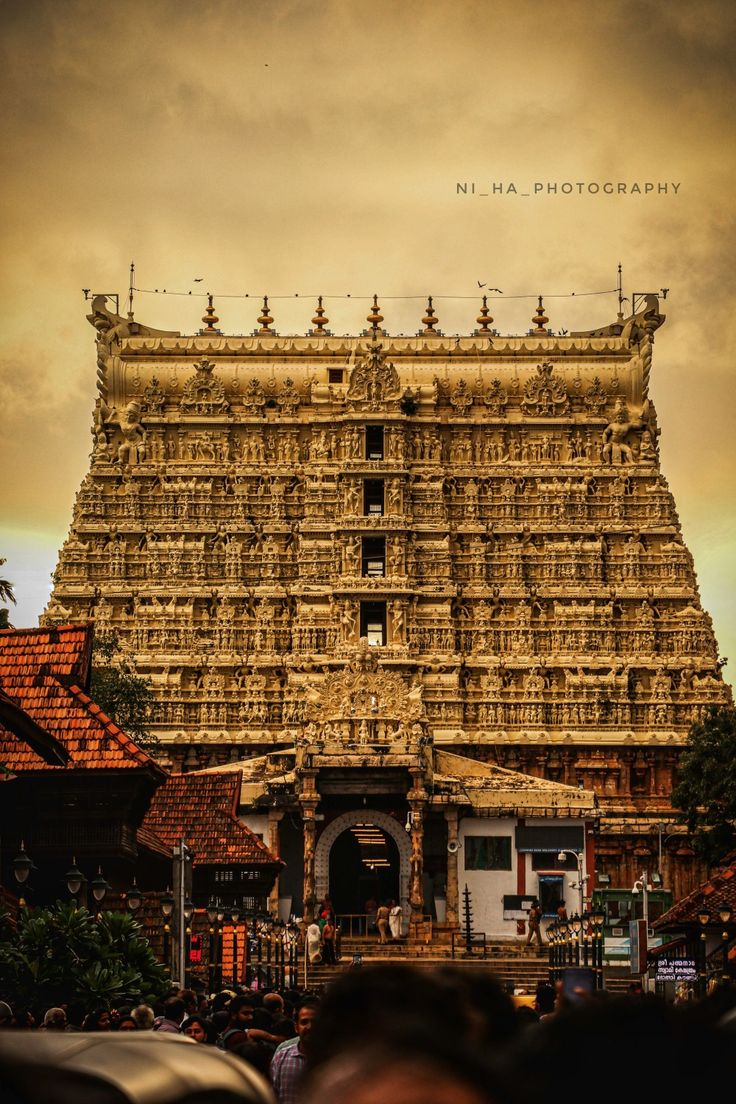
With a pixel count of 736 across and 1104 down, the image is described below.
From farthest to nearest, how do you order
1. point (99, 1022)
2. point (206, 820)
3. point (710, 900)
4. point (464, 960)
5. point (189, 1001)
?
point (464, 960) < point (206, 820) < point (710, 900) < point (189, 1001) < point (99, 1022)

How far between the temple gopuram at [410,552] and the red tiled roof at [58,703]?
4017cm

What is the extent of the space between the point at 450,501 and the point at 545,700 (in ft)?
32.7

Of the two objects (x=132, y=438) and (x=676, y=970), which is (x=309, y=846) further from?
(x=676, y=970)

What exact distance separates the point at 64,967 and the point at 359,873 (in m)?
47.2

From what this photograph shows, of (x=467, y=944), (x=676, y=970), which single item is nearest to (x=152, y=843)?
(x=676, y=970)

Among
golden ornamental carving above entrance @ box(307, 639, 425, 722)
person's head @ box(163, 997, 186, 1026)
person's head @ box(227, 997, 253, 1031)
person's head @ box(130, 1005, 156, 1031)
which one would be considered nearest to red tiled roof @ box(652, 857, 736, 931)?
person's head @ box(163, 997, 186, 1026)

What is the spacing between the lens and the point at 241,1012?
1694 cm

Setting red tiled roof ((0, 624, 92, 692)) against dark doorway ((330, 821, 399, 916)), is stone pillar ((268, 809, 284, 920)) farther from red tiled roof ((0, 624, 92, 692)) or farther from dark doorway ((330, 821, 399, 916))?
red tiled roof ((0, 624, 92, 692))

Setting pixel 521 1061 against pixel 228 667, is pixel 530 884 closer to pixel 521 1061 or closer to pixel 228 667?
pixel 228 667

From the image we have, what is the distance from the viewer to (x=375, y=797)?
65.6 metres

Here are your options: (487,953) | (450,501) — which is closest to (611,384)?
(450,501)

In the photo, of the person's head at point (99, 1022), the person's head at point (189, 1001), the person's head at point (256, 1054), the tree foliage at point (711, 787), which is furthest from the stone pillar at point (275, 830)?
the person's head at point (256, 1054)

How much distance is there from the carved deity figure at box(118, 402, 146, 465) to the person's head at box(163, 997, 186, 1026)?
68.1m

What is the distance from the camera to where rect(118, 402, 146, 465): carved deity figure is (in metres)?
86.4
